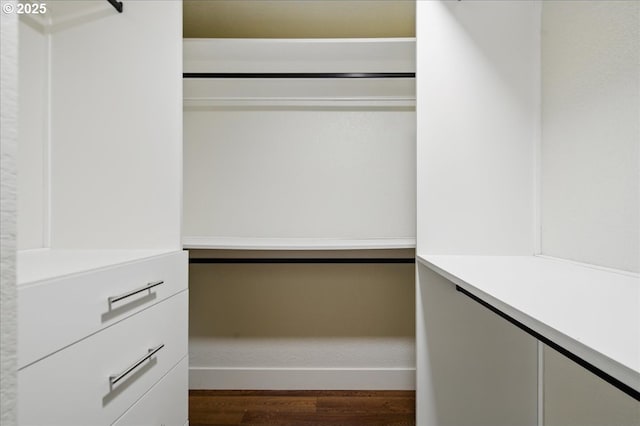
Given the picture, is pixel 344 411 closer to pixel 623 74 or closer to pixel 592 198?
pixel 592 198

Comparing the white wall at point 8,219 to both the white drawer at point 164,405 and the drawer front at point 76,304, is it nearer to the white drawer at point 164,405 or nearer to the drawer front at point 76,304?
the drawer front at point 76,304

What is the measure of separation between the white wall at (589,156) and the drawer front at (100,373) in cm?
130

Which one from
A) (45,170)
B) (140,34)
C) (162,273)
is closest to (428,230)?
(162,273)

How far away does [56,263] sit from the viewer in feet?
2.81

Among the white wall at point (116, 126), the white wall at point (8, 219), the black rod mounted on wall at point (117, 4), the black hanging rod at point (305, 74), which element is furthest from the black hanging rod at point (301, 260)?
the white wall at point (8, 219)

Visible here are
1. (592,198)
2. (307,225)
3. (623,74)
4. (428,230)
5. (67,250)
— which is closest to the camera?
(623,74)

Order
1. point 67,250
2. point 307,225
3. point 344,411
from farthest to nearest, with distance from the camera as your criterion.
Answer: point 307,225, point 344,411, point 67,250

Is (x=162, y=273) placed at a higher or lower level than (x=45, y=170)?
lower

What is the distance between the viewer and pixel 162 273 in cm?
105

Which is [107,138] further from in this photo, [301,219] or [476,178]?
[476,178]

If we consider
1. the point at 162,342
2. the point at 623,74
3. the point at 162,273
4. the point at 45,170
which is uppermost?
the point at 623,74

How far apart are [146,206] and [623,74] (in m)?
1.50

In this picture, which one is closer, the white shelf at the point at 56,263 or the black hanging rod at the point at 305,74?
the white shelf at the point at 56,263

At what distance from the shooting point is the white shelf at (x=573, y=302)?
0.38 metres
